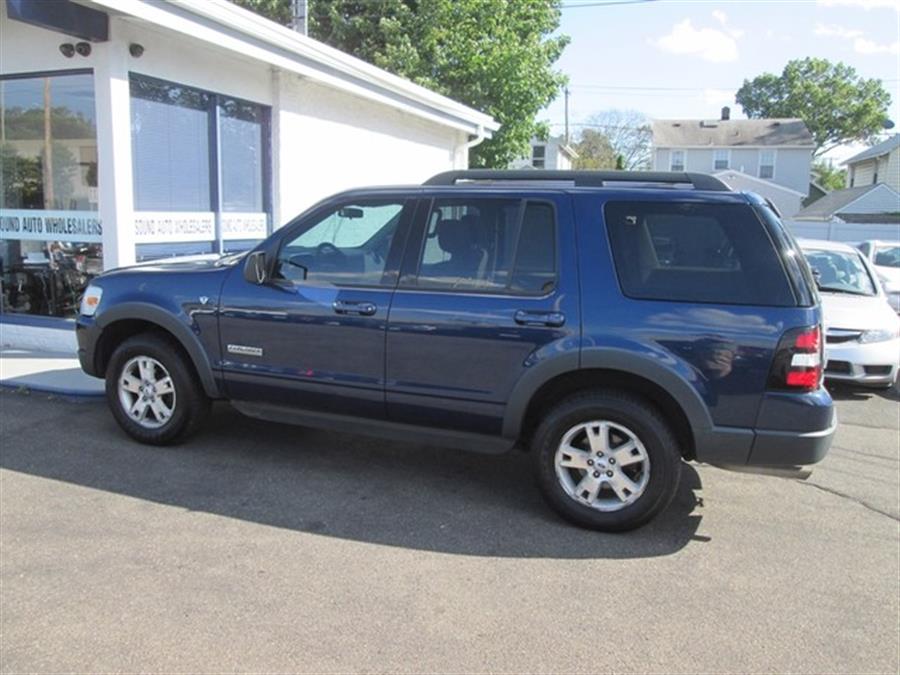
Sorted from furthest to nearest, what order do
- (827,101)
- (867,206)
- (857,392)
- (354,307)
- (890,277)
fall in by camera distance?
(827,101) → (867,206) → (890,277) → (857,392) → (354,307)

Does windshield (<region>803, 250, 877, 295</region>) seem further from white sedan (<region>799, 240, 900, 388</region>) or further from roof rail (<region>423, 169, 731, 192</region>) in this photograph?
roof rail (<region>423, 169, 731, 192</region>)

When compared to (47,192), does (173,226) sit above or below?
below

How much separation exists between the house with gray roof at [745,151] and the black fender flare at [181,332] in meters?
40.8

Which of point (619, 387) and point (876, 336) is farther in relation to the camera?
point (876, 336)

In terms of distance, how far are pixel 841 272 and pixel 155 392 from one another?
25.9 feet

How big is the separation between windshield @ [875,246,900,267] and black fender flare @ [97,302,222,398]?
46.2ft

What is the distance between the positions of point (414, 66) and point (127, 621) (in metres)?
16.8

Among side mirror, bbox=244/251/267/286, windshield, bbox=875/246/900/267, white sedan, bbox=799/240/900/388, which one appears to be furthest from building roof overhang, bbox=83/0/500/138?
windshield, bbox=875/246/900/267

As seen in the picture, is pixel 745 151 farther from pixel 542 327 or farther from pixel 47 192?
pixel 542 327

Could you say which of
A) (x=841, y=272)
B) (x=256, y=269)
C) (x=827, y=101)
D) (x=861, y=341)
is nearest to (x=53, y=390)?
(x=256, y=269)

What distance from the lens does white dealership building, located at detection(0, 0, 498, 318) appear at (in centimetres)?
711

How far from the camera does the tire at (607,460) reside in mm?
3955

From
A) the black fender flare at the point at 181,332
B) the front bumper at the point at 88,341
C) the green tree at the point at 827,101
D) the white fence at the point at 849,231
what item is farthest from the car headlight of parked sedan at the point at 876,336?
the green tree at the point at 827,101

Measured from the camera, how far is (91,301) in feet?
17.4
